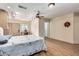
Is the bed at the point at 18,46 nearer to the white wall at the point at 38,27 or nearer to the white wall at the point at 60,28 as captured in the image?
the white wall at the point at 38,27

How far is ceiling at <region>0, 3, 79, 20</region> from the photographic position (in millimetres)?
1797

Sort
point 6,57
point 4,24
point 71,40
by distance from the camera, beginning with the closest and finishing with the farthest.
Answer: point 6,57, point 4,24, point 71,40

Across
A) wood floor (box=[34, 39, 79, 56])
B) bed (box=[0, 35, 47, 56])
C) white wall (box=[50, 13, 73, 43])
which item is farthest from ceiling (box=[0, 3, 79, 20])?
wood floor (box=[34, 39, 79, 56])

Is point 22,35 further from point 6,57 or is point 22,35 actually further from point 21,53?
point 6,57

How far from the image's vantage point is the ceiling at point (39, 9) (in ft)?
5.90

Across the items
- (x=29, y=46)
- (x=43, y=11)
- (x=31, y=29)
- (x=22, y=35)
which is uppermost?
(x=43, y=11)

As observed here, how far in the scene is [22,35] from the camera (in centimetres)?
198

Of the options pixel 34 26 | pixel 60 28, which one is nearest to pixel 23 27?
pixel 34 26

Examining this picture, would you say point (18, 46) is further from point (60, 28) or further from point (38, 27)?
point (60, 28)

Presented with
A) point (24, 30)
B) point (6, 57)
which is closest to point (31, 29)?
point (24, 30)

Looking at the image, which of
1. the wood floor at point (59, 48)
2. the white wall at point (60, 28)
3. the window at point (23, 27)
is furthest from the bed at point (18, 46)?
the white wall at point (60, 28)

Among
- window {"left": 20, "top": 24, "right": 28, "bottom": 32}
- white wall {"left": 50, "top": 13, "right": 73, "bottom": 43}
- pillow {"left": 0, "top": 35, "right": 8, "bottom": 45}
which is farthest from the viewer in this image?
white wall {"left": 50, "top": 13, "right": 73, "bottom": 43}

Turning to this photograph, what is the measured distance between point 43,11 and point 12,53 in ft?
3.80

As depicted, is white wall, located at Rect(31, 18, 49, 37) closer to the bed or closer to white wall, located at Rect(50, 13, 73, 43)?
the bed
